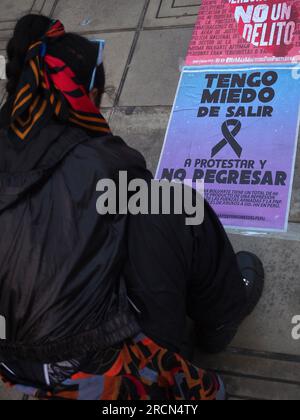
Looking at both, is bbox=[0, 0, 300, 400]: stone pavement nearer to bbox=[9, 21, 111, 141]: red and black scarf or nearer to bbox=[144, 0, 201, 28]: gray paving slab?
bbox=[144, 0, 201, 28]: gray paving slab

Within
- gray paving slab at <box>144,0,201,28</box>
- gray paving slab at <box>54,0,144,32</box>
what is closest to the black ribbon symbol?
gray paving slab at <box>144,0,201,28</box>

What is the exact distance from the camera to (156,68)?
9.76ft

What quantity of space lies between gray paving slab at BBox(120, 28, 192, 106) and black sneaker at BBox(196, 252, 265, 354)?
1069 millimetres

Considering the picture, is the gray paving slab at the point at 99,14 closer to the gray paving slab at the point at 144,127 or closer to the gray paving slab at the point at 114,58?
the gray paving slab at the point at 114,58

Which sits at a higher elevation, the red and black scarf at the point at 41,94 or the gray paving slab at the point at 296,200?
the gray paving slab at the point at 296,200

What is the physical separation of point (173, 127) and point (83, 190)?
4.58 ft

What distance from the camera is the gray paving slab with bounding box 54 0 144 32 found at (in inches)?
131

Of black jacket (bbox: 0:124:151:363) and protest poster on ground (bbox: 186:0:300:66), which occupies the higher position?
protest poster on ground (bbox: 186:0:300:66)

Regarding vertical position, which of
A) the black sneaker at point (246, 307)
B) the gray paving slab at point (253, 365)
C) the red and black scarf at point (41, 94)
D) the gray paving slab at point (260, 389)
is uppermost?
the red and black scarf at point (41, 94)

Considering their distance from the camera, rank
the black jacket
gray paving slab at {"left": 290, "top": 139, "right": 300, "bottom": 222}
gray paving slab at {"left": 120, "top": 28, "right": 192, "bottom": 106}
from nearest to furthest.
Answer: the black jacket
gray paving slab at {"left": 290, "top": 139, "right": 300, "bottom": 222}
gray paving slab at {"left": 120, "top": 28, "right": 192, "bottom": 106}

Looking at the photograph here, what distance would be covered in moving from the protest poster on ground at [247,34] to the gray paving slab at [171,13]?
118 millimetres

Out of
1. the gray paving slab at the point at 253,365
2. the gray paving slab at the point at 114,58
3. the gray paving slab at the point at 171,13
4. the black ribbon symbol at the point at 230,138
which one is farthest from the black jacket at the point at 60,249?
the gray paving slab at the point at 171,13

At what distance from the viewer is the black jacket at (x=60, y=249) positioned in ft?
4.25
